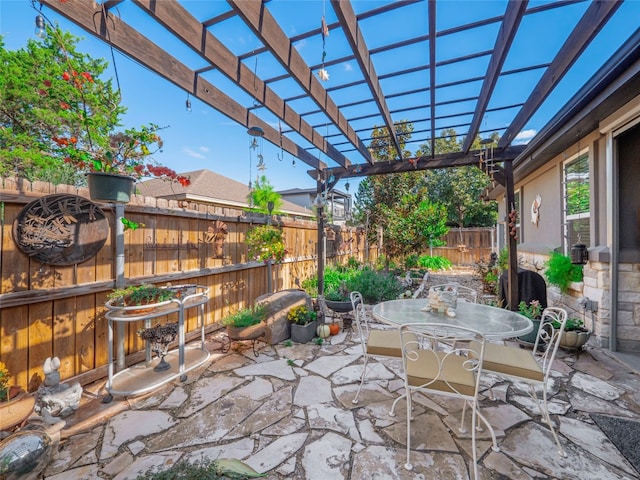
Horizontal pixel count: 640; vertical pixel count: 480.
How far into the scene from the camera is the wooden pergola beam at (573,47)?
198cm

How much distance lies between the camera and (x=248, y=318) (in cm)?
355

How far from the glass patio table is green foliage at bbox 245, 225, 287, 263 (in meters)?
2.31

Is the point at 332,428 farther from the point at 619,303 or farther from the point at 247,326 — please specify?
the point at 619,303

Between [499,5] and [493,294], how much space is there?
19.1ft

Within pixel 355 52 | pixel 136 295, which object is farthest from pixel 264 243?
pixel 355 52

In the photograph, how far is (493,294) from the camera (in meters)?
6.26

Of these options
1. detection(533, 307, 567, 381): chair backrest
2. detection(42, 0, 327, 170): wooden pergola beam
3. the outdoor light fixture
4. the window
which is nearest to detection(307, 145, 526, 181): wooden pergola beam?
the window

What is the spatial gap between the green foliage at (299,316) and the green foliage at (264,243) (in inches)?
42.6

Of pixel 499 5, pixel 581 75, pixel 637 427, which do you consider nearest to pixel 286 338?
pixel 637 427

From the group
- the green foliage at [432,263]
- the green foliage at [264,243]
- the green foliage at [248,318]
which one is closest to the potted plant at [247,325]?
the green foliage at [248,318]

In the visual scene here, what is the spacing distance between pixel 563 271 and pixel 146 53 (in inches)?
228

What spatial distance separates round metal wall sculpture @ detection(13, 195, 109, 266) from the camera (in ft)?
7.26

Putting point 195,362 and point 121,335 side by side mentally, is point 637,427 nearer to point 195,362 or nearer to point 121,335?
point 195,362

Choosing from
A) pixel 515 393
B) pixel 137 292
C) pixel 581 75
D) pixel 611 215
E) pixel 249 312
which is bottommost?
pixel 515 393
